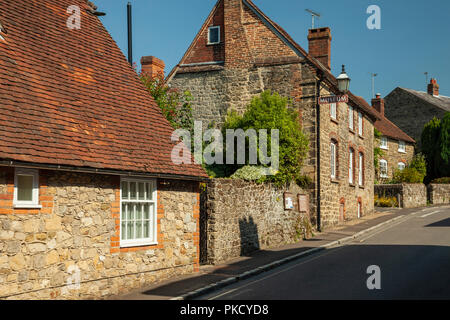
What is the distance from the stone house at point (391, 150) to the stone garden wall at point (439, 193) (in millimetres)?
3955

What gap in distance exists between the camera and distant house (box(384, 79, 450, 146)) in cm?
4956

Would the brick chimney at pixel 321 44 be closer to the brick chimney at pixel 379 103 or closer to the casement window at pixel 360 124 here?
the casement window at pixel 360 124

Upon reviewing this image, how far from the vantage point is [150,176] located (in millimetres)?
11578

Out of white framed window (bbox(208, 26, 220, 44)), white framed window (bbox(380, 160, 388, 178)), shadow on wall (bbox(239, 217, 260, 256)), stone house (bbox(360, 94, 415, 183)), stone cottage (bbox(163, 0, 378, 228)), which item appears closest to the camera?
shadow on wall (bbox(239, 217, 260, 256))

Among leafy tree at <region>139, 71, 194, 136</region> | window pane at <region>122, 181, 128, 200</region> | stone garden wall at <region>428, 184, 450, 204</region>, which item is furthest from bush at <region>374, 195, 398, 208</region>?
window pane at <region>122, 181, 128, 200</region>

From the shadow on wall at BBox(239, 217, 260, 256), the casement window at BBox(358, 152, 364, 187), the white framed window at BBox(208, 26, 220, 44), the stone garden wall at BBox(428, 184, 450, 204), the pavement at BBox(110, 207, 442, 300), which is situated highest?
the white framed window at BBox(208, 26, 220, 44)

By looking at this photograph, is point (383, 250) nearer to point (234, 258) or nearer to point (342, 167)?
point (234, 258)

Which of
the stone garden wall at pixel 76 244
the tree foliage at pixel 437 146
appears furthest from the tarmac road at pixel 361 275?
the tree foliage at pixel 437 146

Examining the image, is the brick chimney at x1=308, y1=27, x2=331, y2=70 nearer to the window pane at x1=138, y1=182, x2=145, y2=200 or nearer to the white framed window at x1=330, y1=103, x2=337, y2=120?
the white framed window at x1=330, y1=103, x2=337, y2=120

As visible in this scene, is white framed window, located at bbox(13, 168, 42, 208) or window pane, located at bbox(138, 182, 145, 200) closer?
white framed window, located at bbox(13, 168, 42, 208)

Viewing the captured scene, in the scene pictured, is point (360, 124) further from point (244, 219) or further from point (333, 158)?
point (244, 219)

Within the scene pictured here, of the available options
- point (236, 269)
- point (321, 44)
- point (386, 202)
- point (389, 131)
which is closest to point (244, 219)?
point (236, 269)

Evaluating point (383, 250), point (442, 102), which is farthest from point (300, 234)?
point (442, 102)

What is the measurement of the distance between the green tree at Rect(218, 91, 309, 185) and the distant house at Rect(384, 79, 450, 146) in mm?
32444
